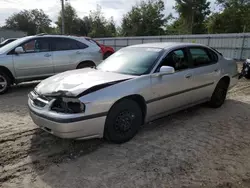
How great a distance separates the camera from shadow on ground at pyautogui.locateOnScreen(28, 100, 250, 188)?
8.88 ft

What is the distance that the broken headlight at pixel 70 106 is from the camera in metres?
3.03

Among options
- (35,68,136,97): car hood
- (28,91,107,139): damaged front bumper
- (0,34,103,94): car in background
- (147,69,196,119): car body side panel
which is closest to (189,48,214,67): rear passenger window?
(147,69,196,119): car body side panel

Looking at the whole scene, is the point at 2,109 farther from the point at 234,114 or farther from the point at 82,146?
the point at 234,114

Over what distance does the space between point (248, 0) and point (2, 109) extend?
3882cm

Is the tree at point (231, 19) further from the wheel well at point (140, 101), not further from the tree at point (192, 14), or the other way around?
the wheel well at point (140, 101)

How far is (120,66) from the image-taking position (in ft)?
13.6

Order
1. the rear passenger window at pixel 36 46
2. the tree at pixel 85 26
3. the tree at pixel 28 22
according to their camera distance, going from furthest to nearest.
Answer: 1. the tree at pixel 28 22
2. the tree at pixel 85 26
3. the rear passenger window at pixel 36 46

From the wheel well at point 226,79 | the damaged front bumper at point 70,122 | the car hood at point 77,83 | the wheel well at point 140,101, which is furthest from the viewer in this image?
the wheel well at point 226,79

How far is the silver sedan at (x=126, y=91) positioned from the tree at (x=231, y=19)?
3281cm

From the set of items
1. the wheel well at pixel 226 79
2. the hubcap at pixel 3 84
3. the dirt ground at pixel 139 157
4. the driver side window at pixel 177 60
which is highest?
the driver side window at pixel 177 60

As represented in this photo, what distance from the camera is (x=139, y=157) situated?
126 inches

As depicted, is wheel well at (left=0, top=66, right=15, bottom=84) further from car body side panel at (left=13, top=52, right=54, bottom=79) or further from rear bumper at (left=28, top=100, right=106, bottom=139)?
rear bumper at (left=28, top=100, right=106, bottom=139)

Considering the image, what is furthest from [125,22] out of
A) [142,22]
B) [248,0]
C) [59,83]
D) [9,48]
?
[59,83]

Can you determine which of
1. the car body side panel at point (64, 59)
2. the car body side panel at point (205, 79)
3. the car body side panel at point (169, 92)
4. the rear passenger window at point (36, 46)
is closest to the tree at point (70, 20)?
the car body side panel at point (64, 59)
